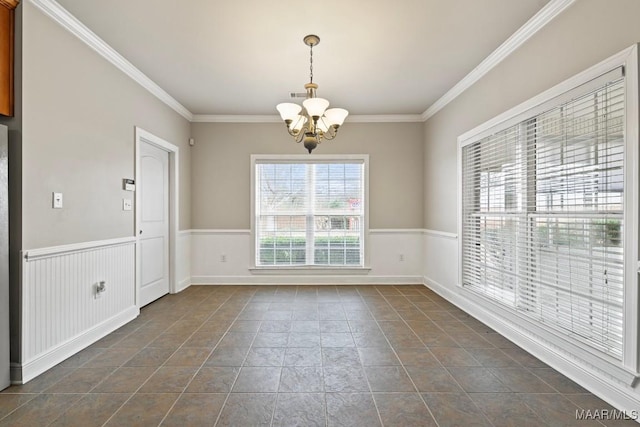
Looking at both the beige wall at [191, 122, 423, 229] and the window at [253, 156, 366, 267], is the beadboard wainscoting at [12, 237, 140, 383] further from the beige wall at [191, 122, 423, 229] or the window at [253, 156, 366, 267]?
the window at [253, 156, 366, 267]

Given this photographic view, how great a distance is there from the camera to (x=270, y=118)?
4.89 meters

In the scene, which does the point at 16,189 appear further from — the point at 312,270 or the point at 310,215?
the point at 312,270

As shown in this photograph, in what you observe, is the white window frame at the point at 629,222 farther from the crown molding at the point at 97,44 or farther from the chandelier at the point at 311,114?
the crown molding at the point at 97,44

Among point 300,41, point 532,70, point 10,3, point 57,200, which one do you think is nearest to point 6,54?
point 10,3

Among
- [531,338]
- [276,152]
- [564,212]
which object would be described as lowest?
[531,338]

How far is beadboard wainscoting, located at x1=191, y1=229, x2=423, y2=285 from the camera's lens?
496cm

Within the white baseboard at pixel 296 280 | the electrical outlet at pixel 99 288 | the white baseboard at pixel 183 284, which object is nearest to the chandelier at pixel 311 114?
the electrical outlet at pixel 99 288

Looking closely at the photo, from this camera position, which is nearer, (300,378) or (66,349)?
(300,378)

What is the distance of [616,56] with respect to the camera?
1850mm

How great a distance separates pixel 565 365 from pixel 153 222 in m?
4.29

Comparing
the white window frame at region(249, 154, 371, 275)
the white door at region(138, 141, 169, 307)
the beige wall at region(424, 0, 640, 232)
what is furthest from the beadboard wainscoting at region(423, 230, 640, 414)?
the white door at region(138, 141, 169, 307)

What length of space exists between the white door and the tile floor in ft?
2.13

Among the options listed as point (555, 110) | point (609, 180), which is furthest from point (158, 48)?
point (609, 180)

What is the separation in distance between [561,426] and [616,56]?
2.09 m
